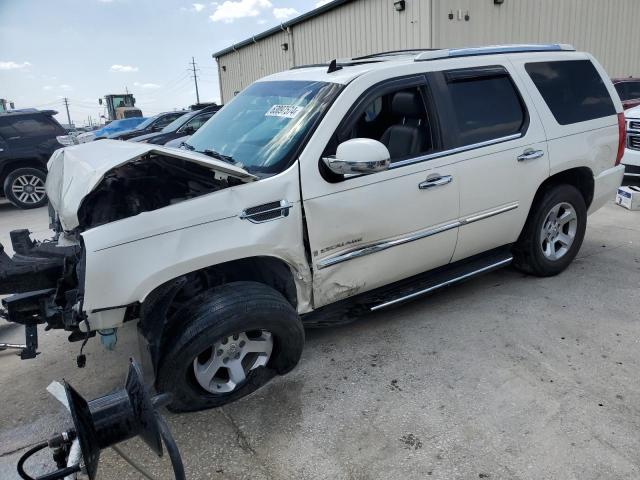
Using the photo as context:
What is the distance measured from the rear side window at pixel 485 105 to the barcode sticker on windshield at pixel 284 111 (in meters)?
1.13

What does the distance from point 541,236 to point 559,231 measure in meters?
0.30

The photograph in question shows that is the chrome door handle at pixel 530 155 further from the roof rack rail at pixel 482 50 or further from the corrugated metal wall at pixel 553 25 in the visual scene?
the corrugated metal wall at pixel 553 25

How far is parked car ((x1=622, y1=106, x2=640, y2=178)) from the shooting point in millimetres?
6957

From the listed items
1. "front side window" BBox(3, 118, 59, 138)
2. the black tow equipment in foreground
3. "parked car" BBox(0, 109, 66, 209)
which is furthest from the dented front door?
"front side window" BBox(3, 118, 59, 138)

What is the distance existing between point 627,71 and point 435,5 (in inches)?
347

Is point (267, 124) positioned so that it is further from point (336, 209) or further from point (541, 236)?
point (541, 236)

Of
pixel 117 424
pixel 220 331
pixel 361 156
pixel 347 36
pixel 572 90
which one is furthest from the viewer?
pixel 347 36

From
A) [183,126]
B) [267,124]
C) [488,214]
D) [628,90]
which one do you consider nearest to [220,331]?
[267,124]

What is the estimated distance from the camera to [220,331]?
8.57ft

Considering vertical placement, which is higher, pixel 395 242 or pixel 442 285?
pixel 395 242

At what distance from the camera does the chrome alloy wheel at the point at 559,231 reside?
4312 mm

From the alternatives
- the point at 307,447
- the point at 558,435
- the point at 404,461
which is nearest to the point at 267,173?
the point at 307,447

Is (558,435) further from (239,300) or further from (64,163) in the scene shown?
(64,163)

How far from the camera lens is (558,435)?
101 inches
